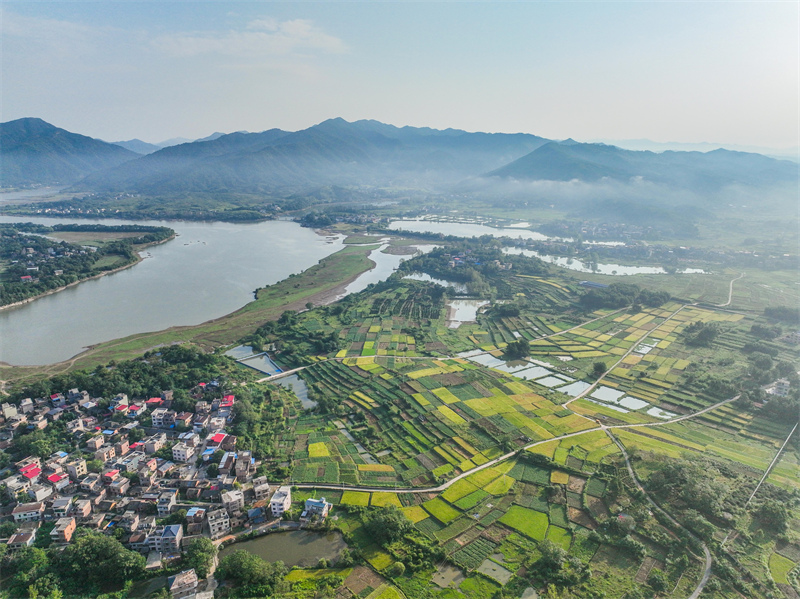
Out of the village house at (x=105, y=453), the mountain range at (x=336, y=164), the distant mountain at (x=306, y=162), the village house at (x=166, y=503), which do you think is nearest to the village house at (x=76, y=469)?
the village house at (x=105, y=453)

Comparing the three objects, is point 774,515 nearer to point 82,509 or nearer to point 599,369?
point 599,369

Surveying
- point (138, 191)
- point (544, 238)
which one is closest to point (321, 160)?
point (138, 191)

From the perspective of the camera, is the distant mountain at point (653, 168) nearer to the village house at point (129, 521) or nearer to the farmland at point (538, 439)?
the farmland at point (538, 439)

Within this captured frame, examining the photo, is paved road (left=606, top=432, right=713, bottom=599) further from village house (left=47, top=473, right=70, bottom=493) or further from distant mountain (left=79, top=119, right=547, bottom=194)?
distant mountain (left=79, top=119, right=547, bottom=194)

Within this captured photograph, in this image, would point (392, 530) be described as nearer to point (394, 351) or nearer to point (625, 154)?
point (394, 351)

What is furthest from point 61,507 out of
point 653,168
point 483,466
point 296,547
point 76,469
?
point 653,168

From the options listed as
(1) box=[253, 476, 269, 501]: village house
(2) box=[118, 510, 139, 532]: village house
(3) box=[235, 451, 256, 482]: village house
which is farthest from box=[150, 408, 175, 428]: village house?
(1) box=[253, 476, 269, 501]: village house

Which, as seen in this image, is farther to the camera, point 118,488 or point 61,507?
point 118,488
